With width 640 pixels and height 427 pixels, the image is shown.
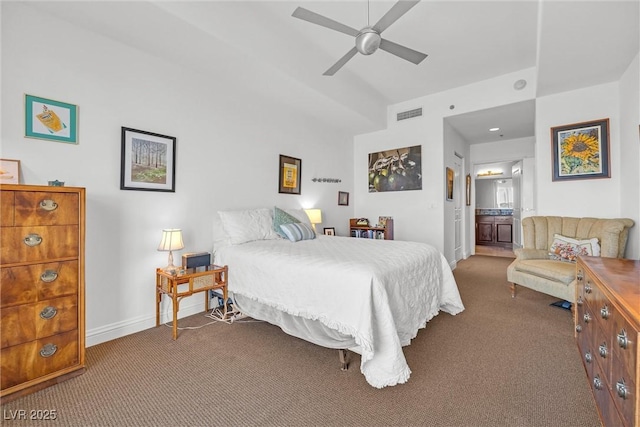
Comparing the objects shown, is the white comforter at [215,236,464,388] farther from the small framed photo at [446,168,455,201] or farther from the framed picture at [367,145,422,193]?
the small framed photo at [446,168,455,201]

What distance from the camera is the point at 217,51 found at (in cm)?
261

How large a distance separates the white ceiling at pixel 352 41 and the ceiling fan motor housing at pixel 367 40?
71 centimetres

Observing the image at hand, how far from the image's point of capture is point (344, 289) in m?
1.84

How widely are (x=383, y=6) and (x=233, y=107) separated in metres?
1.95

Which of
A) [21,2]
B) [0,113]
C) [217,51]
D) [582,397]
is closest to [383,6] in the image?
[217,51]

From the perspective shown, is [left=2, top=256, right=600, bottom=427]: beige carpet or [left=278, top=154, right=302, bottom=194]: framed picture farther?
[left=278, top=154, right=302, bottom=194]: framed picture

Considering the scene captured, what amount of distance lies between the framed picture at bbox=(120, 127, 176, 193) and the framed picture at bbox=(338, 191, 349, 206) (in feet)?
9.79

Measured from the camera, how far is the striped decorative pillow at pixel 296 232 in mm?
3240

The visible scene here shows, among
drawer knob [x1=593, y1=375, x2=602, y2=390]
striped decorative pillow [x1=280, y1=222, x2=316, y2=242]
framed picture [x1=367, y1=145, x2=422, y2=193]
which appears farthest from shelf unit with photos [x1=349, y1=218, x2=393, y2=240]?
drawer knob [x1=593, y1=375, x2=602, y2=390]

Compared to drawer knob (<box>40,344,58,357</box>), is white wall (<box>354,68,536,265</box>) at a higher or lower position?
higher

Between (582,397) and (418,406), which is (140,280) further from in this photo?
(582,397)

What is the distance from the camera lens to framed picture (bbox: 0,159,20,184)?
6.15 ft

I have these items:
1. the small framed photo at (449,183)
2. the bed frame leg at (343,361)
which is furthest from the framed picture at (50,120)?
the small framed photo at (449,183)

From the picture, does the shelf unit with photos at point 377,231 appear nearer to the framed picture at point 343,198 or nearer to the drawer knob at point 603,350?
the framed picture at point 343,198
